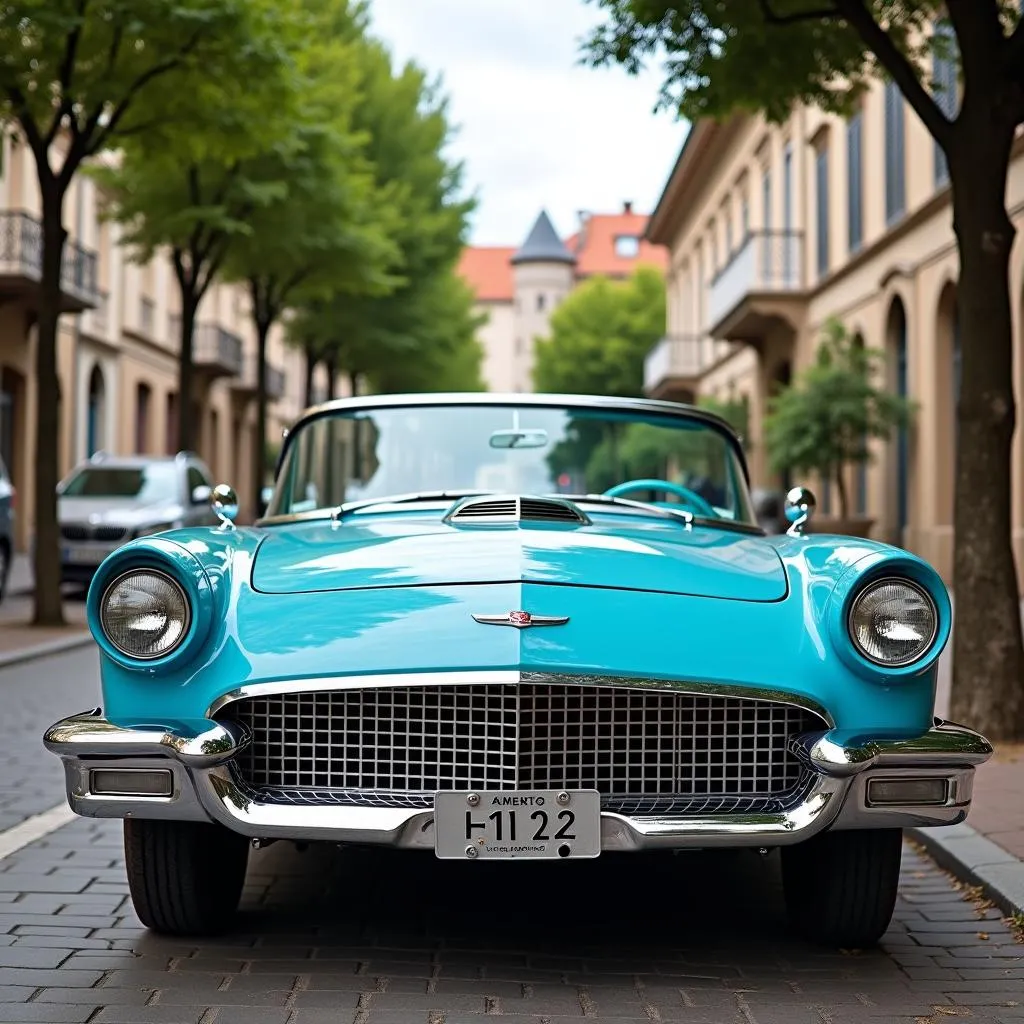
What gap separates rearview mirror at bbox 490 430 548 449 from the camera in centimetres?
525

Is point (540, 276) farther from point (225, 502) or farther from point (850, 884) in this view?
point (850, 884)

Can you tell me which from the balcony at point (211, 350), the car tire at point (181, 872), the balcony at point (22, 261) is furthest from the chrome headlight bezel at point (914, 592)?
the balcony at point (211, 350)

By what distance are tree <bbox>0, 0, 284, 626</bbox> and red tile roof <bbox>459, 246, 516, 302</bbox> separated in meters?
100

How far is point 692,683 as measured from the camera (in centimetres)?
345

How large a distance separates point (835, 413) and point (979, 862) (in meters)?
16.0

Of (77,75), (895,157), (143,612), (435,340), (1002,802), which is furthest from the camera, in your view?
(435,340)

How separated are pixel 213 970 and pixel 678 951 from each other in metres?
1.14

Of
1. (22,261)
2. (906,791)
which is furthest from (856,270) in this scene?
(906,791)

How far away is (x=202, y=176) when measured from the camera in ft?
67.1

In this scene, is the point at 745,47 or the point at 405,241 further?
the point at 405,241

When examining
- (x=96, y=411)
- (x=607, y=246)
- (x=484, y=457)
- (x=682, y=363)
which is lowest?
(x=484, y=457)

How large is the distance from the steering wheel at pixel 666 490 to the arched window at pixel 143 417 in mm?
33016

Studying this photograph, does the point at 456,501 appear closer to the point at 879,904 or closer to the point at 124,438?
the point at 879,904

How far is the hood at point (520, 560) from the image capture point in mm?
3732
